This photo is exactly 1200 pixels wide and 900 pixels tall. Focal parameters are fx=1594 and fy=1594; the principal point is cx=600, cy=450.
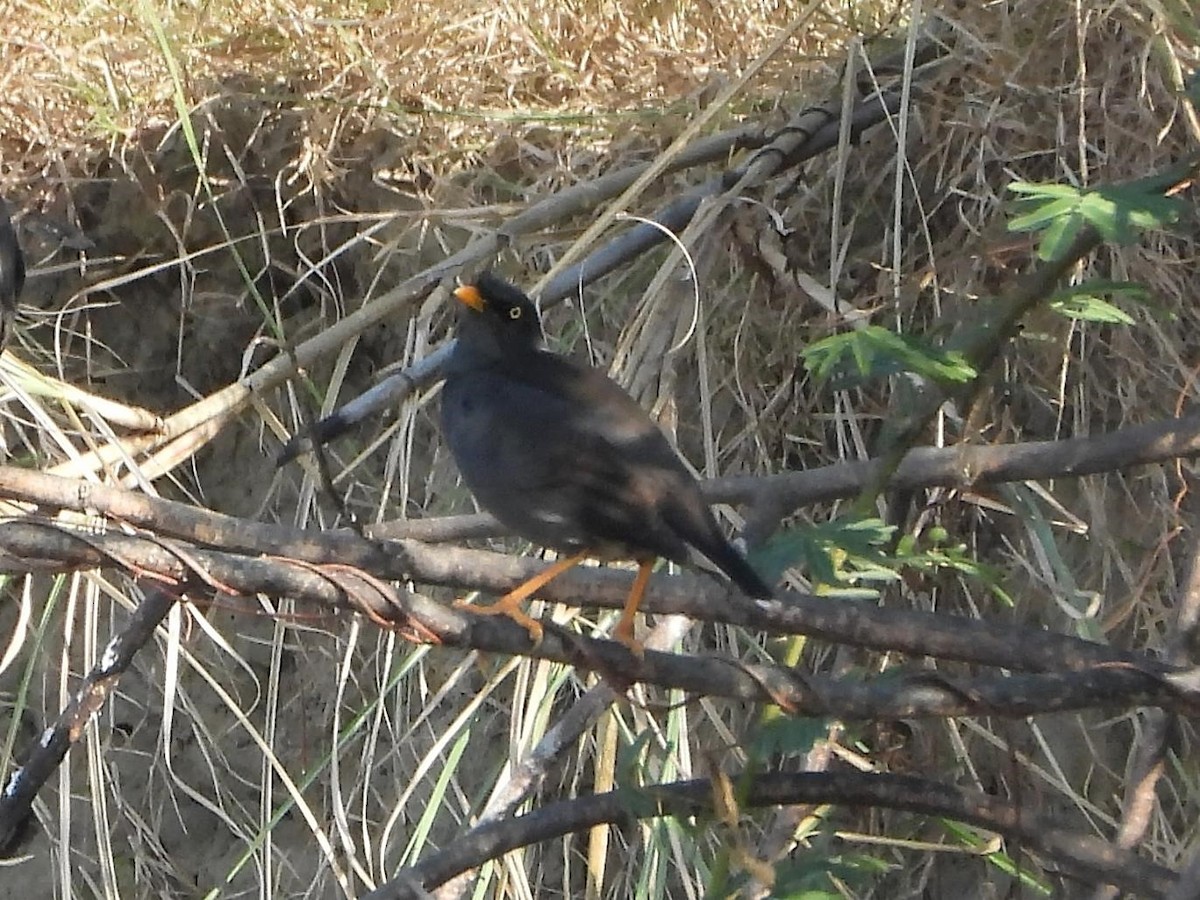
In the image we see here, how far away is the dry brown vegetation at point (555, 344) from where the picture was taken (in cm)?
257

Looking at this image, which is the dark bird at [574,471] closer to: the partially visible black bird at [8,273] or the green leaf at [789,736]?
the green leaf at [789,736]

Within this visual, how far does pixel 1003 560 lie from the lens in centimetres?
280

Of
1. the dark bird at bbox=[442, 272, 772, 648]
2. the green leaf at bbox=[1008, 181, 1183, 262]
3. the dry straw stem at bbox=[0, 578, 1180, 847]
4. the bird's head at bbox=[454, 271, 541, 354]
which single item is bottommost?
the dry straw stem at bbox=[0, 578, 1180, 847]

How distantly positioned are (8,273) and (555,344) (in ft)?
3.55

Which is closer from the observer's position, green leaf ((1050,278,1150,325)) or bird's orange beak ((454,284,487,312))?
green leaf ((1050,278,1150,325))

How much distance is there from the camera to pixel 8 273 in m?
3.13

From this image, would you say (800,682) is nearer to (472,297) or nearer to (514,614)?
(514,614)

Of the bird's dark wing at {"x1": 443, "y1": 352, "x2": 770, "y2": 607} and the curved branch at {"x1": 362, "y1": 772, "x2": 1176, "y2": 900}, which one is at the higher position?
the bird's dark wing at {"x1": 443, "y1": 352, "x2": 770, "y2": 607}

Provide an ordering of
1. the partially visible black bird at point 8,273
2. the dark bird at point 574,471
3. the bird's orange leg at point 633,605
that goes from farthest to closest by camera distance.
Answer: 1. the partially visible black bird at point 8,273
2. the dark bird at point 574,471
3. the bird's orange leg at point 633,605

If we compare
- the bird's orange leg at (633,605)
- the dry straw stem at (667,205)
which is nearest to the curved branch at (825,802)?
the bird's orange leg at (633,605)

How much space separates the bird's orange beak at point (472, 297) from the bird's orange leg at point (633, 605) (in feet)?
1.85

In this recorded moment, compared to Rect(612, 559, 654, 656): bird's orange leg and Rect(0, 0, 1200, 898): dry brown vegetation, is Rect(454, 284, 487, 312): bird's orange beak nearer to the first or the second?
Rect(0, 0, 1200, 898): dry brown vegetation

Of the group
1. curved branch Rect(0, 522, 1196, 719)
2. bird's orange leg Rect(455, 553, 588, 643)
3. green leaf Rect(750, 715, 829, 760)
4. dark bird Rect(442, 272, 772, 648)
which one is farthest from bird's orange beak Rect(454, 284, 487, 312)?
green leaf Rect(750, 715, 829, 760)

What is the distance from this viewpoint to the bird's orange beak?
2426 millimetres
